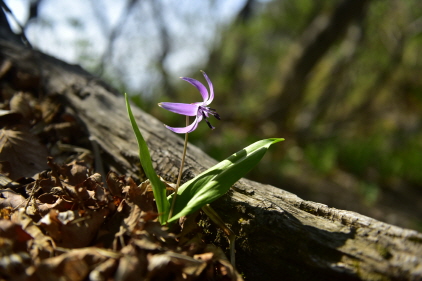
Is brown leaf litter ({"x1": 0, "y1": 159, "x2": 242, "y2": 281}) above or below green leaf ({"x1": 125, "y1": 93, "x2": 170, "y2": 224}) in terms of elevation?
below

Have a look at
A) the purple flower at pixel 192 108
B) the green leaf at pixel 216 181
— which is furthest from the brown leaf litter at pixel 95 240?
the purple flower at pixel 192 108

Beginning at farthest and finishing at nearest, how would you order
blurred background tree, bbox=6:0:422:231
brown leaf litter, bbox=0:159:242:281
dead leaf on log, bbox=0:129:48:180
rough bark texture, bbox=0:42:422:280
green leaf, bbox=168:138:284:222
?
blurred background tree, bbox=6:0:422:231, dead leaf on log, bbox=0:129:48:180, green leaf, bbox=168:138:284:222, rough bark texture, bbox=0:42:422:280, brown leaf litter, bbox=0:159:242:281

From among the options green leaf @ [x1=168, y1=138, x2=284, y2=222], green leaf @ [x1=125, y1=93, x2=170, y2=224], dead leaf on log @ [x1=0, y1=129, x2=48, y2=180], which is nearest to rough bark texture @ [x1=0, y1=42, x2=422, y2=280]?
green leaf @ [x1=168, y1=138, x2=284, y2=222]

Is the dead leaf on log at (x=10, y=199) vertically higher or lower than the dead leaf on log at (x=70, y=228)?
lower

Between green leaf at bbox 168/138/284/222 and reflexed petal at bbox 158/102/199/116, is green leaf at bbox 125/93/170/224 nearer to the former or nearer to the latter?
green leaf at bbox 168/138/284/222

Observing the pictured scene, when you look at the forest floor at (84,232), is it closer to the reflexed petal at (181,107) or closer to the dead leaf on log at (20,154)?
the dead leaf on log at (20,154)

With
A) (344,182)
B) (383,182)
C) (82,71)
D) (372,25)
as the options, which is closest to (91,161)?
(82,71)
